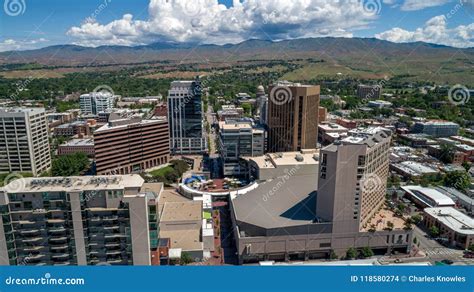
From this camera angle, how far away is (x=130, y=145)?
1617 centimetres

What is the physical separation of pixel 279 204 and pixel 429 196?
624 cm

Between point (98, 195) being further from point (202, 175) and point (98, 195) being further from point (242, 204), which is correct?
point (202, 175)

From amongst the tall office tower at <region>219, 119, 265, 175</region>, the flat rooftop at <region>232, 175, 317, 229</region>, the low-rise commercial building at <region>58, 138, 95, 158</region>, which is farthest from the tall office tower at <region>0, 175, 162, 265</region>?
the low-rise commercial building at <region>58, 138, 95, 158</region>

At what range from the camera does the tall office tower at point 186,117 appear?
60.7ft

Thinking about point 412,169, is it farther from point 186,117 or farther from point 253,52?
point 253,52

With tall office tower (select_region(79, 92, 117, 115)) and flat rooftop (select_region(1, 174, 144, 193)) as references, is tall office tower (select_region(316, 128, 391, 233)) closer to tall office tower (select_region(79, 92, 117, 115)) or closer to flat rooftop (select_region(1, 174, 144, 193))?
flat rooftop (select_region(1, 174, 144, 193))

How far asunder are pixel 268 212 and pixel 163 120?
9.75m

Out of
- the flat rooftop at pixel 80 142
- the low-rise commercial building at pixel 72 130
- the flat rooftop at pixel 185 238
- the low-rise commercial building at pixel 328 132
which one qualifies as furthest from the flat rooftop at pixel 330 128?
the low-rise commercial building at pixel 72 130

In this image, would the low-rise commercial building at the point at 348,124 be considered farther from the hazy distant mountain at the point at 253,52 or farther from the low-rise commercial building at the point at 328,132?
the hazy distant mountain at the point at 253,52

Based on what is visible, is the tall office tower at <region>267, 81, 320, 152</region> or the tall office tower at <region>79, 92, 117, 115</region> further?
the tall office tower at <region>79, 92, 117, 115</region>

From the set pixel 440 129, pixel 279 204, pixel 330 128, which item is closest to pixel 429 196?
pixel 279 204

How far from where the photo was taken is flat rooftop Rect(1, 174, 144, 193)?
6.40 meters

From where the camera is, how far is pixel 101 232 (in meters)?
6.57

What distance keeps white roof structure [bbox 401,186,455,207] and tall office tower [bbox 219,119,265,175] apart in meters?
6.55
